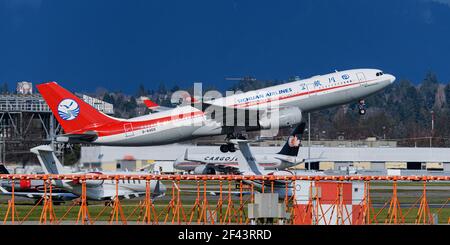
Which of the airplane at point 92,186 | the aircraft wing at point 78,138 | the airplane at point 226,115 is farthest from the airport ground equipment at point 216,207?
the aircraft wing at point 78,138

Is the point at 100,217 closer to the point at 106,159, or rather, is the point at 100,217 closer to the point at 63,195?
the point at 63,195

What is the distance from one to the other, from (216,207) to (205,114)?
22556mm

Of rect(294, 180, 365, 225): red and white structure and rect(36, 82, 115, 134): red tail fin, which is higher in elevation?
rect(36, 82, 115, 134): red tail fin

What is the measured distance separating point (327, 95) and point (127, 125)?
17.1 m

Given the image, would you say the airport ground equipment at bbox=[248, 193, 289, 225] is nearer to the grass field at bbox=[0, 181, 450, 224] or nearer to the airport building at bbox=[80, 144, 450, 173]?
the grass field at bbox=[0, 181, 450, 224]

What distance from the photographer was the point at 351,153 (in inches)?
6132

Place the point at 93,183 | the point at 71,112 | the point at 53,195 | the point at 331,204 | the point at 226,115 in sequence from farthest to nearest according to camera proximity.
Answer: the point at 71,112 → the point at 226,115 → the point at 53,195 → the point at 93,183 → the point at 331,204

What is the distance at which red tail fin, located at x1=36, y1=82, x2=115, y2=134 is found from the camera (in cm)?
8875

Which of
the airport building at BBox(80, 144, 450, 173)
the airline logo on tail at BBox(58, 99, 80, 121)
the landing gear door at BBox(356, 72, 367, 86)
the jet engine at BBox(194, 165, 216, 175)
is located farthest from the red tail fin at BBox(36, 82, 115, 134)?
the airport building at BBox(80, 144, 450, 173)

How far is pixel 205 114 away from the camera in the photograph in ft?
287

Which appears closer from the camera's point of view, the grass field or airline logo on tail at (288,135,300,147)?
the grass field

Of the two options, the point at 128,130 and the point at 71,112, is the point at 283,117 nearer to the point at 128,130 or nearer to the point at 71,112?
the point at 128,130

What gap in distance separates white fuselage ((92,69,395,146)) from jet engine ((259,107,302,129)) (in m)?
0.44

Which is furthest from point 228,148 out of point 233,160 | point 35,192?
point 233,160
